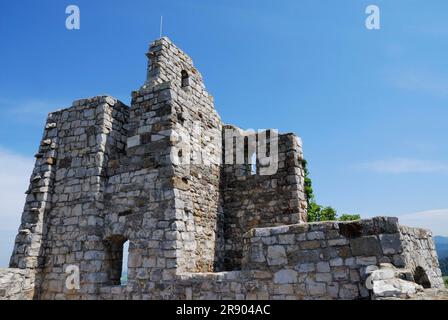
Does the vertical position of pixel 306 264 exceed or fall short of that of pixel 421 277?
it exceeds it

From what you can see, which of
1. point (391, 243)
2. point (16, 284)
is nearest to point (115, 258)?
point (16, 284)

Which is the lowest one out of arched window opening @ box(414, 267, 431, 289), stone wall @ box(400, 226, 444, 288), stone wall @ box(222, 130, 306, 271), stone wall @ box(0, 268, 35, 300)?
stone wall @ box(0, 268, 35, 300)

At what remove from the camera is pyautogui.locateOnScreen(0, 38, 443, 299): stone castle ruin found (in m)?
5.95

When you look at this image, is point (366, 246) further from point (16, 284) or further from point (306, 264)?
point (16, 284)

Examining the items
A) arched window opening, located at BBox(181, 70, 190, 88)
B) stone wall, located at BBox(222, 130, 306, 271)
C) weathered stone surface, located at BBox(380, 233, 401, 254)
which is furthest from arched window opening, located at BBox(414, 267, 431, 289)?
arched window opening, located at BBox(181, 70, 190, 88)

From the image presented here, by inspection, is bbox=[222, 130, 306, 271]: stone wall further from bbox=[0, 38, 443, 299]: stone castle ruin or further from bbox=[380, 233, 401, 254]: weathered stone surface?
bbox=[380, 233, 401, 254]: weathered stone surface

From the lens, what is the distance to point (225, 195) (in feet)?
32.0

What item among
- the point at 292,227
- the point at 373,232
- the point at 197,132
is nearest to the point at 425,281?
the point at 373,232

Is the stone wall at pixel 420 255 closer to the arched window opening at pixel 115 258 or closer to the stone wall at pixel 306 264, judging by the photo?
the stone wall at pixel 306 264

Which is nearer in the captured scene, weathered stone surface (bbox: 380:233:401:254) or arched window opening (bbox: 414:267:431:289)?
weathered stone surface (bbox: 380:233:401:254)

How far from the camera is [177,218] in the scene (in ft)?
23.7
